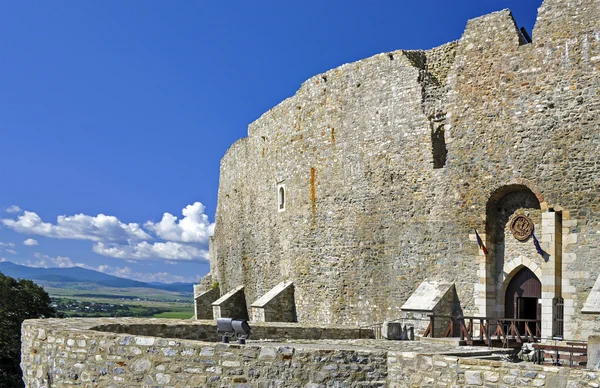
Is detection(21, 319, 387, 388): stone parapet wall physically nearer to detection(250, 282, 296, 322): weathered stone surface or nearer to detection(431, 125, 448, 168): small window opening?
detection(431, 125, 448, 168): small window opening

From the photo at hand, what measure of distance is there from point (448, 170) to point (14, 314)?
1962cm

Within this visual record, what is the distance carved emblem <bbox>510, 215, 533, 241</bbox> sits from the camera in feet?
56.4

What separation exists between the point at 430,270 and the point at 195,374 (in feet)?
37.0

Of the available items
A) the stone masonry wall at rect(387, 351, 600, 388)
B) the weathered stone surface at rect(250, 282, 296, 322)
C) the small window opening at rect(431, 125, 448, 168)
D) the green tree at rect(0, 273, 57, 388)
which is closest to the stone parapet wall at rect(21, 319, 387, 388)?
the stone masonry wall at rect(387, 351, 600, 388)

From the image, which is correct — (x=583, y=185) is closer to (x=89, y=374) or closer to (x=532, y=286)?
(x=532, y=286)

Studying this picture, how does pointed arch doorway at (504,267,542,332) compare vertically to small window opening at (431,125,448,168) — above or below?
below

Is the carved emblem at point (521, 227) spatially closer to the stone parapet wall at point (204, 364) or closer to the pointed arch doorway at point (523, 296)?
the pointed arch doorway at point (523, 296)

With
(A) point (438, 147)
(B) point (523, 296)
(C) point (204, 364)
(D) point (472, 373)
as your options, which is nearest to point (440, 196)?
(A) point (438, 147)

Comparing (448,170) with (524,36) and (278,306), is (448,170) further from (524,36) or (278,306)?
(278,306)

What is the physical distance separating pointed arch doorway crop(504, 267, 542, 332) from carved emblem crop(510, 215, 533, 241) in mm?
814

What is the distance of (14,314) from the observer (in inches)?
1153

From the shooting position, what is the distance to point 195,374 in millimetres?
8633

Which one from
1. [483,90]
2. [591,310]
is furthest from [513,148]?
[591,310]

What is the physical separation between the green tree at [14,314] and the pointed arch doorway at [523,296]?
57.9 ft
